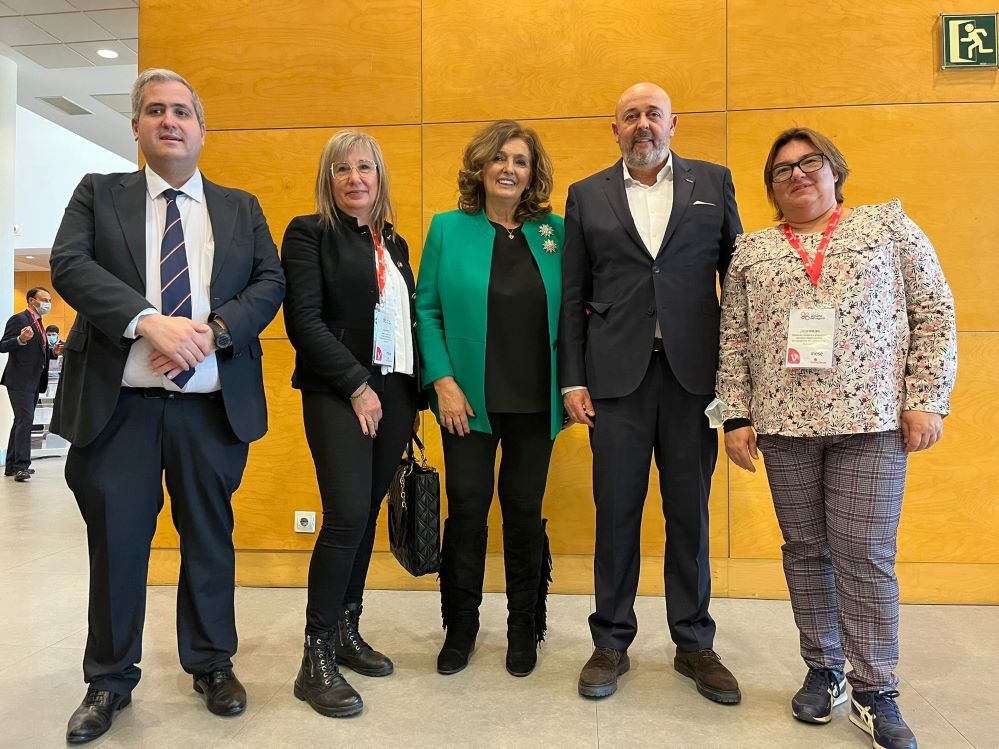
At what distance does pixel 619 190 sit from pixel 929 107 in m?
1.84

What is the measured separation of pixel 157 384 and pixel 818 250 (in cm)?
189

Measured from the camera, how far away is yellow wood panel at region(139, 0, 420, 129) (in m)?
3.17

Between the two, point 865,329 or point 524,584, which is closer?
point 865,329

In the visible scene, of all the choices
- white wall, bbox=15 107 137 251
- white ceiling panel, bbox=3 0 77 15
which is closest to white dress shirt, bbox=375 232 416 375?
white ceiling panel, bbox=3 0 77 15

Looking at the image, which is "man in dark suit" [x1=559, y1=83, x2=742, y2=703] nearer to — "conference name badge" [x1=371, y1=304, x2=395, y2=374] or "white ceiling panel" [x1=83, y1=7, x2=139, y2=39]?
"conference name badge" [x1=371, y1=304, x2=395, y2=374]

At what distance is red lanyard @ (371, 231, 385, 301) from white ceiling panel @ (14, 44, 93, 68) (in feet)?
18.0

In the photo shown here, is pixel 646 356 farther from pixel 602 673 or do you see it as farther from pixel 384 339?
pixel 602 673

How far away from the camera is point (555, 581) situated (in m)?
3.15

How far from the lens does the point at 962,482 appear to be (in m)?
2.99

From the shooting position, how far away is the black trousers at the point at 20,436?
6855 millimetres

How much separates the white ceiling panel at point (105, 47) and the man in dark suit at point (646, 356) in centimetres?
547

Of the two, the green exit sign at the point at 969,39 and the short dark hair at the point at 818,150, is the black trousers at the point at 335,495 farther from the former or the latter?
the green exit sign at the point at 969,39

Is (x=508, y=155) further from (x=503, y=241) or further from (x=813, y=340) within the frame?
(x=813, y=340)

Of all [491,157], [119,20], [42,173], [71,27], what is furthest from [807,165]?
[42,173]
